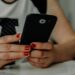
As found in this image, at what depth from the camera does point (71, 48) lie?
0.84m

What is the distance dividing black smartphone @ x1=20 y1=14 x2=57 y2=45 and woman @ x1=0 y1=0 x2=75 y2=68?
0.02 metres

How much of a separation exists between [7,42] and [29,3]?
16.3 inches

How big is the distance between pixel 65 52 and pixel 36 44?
0.63 feet

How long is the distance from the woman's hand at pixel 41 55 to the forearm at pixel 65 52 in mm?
48

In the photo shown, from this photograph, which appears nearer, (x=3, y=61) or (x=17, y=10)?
(x=3, y=61)

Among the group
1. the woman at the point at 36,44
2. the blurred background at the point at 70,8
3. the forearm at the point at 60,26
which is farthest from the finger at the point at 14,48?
the blurred background at the point at 70,8

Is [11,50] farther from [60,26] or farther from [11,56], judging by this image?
[60,26]

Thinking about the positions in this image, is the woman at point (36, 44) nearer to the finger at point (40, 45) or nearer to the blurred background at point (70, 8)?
the finger at point (40, 45)

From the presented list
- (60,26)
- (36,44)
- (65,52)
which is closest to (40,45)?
(36,44)

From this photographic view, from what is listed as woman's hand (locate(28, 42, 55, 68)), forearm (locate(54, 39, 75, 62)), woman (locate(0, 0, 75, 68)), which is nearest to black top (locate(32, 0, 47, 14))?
woman (locate(0, 0, 75, 68))

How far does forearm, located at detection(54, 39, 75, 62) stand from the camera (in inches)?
29.3

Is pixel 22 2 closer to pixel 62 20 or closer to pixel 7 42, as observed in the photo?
pixel 62 20

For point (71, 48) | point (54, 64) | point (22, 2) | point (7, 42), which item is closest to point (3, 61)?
point (7, 42)

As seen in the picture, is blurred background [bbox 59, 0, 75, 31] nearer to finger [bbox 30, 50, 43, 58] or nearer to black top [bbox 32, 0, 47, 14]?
black top [bbox 32, 0, 47, 14]
